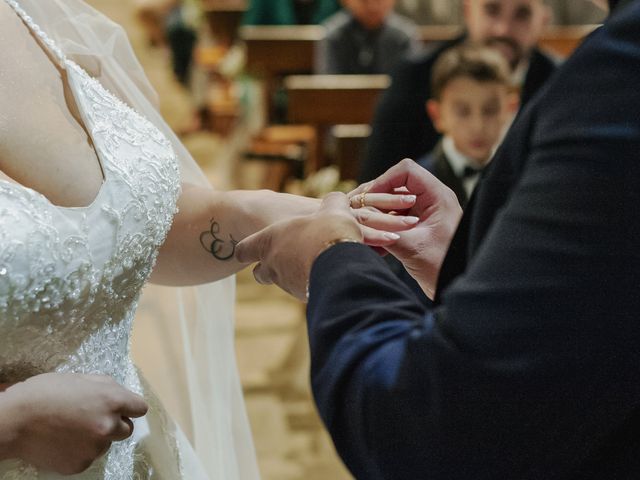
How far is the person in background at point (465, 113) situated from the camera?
104 centimetres

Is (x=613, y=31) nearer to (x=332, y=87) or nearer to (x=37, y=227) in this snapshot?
(x=37, y=227)

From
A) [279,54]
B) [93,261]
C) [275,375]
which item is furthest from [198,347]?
[279,54]

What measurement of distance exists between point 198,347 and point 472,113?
59 cm

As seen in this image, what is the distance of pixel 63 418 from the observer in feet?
2.85

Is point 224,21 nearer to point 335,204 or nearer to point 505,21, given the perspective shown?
point 505,21

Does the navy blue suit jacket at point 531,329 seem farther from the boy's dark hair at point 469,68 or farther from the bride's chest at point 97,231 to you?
the boy's dark hair at point 469,68

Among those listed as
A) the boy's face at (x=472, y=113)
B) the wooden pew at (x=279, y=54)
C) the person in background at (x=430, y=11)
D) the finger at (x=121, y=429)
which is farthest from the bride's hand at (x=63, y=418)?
the person in background at (x=430, y=11)

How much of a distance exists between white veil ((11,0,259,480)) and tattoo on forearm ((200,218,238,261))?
17 centimetres

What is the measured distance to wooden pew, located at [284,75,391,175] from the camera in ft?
8.43

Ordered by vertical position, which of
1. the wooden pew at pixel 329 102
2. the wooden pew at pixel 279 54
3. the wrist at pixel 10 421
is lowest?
the wooden pew at pixel 279 54

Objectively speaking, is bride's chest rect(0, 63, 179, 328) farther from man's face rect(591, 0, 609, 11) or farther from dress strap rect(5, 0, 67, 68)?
man's face rect(591, 0, 609, 11)

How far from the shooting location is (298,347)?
134 inches

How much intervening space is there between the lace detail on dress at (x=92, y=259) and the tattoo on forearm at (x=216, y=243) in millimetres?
93

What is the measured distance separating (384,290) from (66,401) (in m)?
0.36
